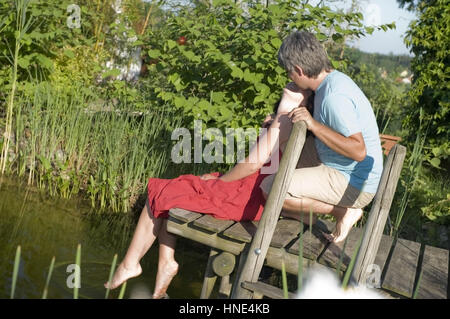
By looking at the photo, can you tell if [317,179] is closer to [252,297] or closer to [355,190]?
[355,190]

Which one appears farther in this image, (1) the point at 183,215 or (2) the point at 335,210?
(2) the point at 335,210

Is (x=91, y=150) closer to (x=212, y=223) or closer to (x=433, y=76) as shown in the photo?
(x=212, y=223)

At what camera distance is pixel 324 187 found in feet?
8.82

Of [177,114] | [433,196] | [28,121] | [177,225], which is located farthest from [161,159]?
[433,196]

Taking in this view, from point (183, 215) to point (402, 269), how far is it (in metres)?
1.16

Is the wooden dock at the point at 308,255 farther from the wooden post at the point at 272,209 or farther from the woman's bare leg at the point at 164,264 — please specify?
the woman's bare leg at the point at 164,264

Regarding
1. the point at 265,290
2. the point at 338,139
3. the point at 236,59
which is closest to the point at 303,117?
the point at 338,139

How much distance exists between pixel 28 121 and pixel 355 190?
3.56 m

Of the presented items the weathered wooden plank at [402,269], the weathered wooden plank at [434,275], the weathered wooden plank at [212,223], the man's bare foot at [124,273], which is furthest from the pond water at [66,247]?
the weathered wooden plank at [434,275]

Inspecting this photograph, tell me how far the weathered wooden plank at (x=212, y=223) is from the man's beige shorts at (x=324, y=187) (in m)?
0.28

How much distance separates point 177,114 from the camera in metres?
4.61

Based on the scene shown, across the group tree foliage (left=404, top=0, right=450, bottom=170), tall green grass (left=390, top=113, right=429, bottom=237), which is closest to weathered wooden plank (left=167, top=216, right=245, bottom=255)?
tall green grass (left=390, top=113, right=429, bottom=237)

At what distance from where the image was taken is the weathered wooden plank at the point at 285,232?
253cm

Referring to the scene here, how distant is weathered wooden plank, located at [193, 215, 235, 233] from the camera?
254 centimetres
